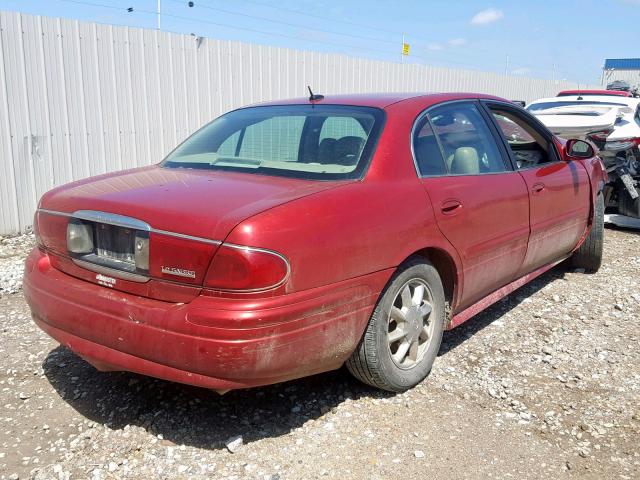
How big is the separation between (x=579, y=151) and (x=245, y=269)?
3366 mm

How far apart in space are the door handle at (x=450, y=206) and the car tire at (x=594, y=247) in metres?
2.44

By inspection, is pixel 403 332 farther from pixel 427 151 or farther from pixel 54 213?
pixel 54 213

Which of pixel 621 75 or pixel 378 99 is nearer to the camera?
pixel 378 99

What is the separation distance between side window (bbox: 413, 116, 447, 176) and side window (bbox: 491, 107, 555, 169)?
1.02 meters

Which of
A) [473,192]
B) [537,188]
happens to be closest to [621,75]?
[537,188]

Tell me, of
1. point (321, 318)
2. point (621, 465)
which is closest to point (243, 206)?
point (321, 318)

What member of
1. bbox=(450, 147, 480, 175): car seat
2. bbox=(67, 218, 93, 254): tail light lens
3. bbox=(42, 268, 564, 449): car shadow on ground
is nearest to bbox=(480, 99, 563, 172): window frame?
bbox=(450, 147, 480, 175): car seat

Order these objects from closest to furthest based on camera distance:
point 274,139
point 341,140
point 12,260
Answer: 1. point 341,140
2. point 274,139
3. point 12,260

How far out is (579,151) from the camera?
15.3 ft

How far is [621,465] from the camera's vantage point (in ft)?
8.78

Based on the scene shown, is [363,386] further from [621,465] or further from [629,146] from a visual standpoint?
[629,146]

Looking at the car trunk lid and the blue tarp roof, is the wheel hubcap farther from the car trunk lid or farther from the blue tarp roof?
the blue tarp roof

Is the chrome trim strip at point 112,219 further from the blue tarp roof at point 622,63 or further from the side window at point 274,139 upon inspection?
the blue tarp roof at point 622,63

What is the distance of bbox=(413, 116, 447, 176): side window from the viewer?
3.26 meters
